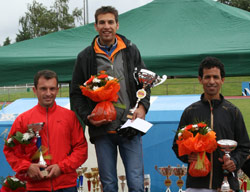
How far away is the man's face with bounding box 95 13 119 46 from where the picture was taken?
3.10 metres

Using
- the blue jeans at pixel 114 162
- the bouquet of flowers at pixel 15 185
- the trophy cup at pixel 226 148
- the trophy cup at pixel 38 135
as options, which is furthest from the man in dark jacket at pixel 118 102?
the bouquet of flowers at pixel 15 185

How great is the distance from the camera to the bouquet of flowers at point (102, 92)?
2922 millimetres

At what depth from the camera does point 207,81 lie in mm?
3004

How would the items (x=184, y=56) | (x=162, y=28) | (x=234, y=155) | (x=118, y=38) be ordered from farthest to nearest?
(x=162, y=28) < (x=184, y=56) < (x=118, y=38) < (x=234, y=155)

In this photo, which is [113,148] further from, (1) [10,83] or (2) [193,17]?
(2) [193,17]

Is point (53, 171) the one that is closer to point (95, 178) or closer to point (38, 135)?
point (38, 135)

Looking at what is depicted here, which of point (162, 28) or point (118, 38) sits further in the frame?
point (162, 28)

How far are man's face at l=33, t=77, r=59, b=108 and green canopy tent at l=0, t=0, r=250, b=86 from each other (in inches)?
25.1

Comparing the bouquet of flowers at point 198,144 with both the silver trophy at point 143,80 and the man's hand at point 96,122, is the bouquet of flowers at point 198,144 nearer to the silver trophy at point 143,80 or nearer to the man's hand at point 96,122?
the silver trophy at point 143,80

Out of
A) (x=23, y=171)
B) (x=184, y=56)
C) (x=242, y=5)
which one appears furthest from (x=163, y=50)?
(x=242, y=5)

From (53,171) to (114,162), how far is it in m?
0.48

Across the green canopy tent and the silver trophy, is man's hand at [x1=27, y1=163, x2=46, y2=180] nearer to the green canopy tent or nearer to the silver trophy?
the silver trophy

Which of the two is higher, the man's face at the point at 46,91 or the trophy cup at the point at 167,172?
the man's face at the point at 46,91

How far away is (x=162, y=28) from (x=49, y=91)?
1.80 meters
